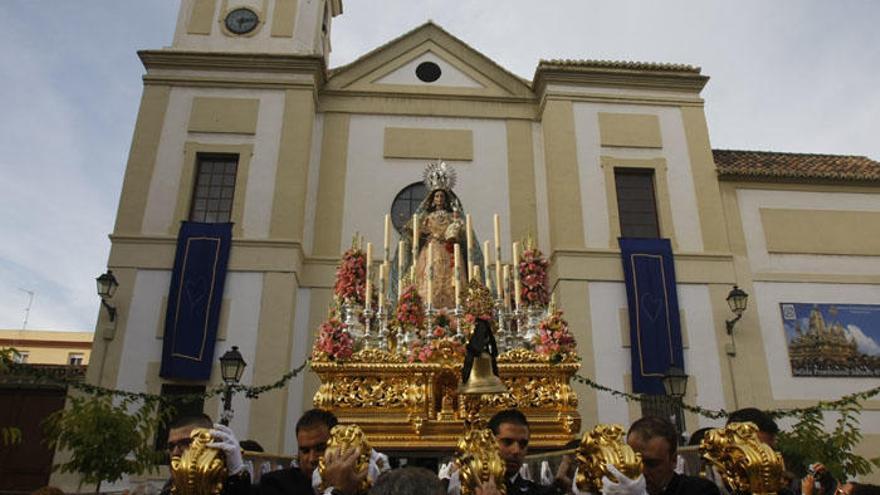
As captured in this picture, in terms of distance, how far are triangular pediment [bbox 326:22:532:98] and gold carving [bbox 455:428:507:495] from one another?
14270mm

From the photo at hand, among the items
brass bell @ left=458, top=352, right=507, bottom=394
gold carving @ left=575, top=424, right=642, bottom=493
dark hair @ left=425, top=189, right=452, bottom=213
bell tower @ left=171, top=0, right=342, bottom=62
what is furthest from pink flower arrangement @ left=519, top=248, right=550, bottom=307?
bell tower @ left=171, top=0, right=342, bottom=62

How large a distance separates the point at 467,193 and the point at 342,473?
12.9 m

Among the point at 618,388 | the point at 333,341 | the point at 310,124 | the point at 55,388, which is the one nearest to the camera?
the point at 333,341

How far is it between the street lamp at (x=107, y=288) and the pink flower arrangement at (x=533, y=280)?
8989 mm

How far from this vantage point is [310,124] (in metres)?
15.3

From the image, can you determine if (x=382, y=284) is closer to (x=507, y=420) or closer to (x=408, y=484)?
(x=507, y=420)

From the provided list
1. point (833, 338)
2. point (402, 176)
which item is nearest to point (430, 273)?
point (402, 176)

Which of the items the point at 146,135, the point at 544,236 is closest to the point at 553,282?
the point at 544,236

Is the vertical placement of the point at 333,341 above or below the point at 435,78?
below

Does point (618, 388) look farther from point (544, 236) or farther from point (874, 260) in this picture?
point (874, 260)

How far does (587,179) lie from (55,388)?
43.3 ft

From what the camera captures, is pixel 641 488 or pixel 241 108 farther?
pixel 241 108

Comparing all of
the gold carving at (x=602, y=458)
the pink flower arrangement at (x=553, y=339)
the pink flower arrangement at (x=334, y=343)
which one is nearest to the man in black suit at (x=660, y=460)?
the gold carving at (x=602, y=458)

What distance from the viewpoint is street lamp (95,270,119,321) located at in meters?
12.8
